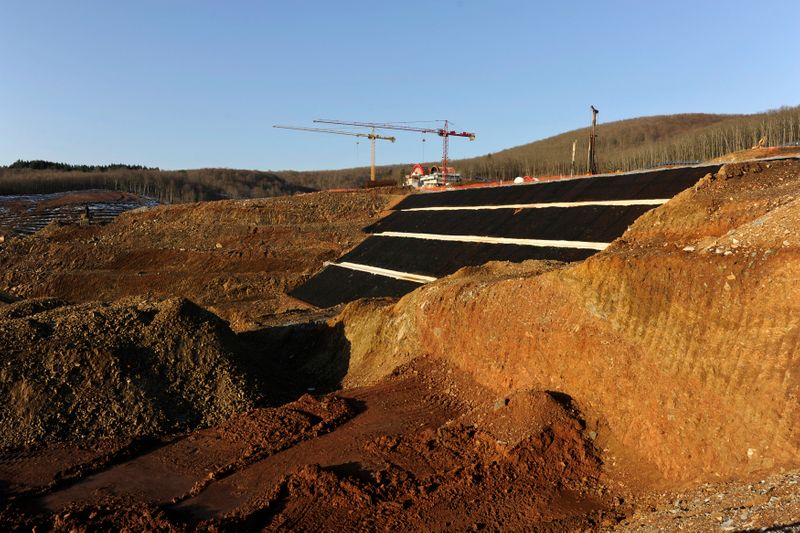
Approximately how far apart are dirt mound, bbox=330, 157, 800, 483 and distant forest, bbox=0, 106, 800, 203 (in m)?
62.7

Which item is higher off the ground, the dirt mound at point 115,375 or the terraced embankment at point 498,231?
the terraced embankment at point 498,231

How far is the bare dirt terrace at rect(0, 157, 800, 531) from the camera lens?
7.46 meters

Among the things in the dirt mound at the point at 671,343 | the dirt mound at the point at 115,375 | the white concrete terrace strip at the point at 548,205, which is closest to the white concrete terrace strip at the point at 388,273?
the white concrete terrace strip at the point at 548,205

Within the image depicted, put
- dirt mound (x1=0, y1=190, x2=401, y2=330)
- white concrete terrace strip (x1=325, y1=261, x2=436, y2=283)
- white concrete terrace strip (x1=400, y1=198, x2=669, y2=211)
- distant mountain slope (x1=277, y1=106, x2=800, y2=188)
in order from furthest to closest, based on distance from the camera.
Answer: distant mountain slope (x1=277, y1=106, x2=800, y2=188)
dirt mound (x1=0, y1=190, x2=401, y2=330)
white concrete terrace strip (x1=325, y1=261, x2=436, y2=283)
white concrete terrace strip (x1=400, y1=198, x2=669, y2=211)

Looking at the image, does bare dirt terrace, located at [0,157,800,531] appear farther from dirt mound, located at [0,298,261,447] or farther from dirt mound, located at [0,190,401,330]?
dirt mound, located at [0,190,401,330]

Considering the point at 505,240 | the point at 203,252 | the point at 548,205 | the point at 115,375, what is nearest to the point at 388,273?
the point at 505,240

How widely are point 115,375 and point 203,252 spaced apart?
2636cm

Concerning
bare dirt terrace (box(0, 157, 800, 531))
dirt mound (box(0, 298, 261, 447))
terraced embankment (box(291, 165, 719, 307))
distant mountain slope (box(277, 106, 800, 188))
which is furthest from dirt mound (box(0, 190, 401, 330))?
distant mountain slope (box(277, 106, 800, 188))

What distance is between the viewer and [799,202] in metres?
9.41

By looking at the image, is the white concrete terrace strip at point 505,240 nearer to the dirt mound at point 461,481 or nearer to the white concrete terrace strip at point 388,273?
the white concrete terrace strip at point 388,273

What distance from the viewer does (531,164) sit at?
119 m

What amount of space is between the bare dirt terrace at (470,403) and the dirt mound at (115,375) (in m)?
0.05

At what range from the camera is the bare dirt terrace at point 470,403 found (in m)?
7.46

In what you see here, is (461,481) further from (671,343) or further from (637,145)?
(637,145)
